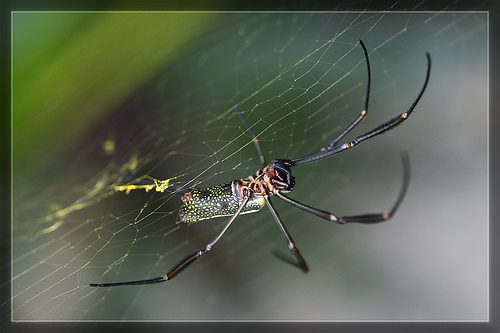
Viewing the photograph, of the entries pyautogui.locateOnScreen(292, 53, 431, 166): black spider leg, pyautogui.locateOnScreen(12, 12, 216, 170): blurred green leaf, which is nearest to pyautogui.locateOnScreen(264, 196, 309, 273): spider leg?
pyautogui.locateOnScreen(292, 53, 431, 166): black spider leg

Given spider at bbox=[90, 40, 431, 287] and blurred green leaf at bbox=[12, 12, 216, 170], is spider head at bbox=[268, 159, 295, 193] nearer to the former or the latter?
spider at bbox=[90, 40, 431, 287]

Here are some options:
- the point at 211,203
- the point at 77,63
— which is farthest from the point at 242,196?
the point at 77,63

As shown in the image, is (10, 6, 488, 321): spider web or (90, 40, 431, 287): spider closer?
(90, 40, 431, 287): spider

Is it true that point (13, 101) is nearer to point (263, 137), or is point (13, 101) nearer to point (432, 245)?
point (263, 137)

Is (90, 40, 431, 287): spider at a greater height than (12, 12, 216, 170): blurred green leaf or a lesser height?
lesser

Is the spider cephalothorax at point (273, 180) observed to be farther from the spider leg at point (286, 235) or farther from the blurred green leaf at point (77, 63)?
the blurred green leaf at point (77, 63)
